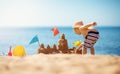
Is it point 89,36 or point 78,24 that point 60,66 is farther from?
point 78,24

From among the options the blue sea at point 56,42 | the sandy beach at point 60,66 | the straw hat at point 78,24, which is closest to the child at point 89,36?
the straw hat at point 78,24

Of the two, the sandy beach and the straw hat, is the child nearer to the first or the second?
the straw hat

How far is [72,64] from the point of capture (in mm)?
2836

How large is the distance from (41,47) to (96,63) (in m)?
5.79

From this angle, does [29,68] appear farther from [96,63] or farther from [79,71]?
[96,63]

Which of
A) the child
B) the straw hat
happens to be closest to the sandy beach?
the child

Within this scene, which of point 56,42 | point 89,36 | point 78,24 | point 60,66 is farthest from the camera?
point 56,42

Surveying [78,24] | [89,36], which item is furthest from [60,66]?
[78,24]

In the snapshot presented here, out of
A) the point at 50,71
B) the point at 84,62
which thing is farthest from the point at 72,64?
the point at 50,71

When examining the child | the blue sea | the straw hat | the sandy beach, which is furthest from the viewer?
the blue sea

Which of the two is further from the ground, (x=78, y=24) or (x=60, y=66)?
(x=78, y=24)

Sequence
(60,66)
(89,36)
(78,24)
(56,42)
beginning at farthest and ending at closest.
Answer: (56,42), (78,24), (89,36), (60,66)

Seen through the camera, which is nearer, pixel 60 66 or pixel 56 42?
pixel 60 66

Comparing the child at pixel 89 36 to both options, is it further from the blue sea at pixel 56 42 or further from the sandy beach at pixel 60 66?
the sandy beach at pixel 60 66
